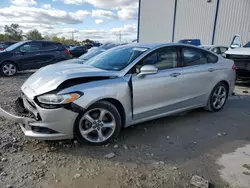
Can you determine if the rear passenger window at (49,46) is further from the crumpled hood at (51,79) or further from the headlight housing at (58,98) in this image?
the headlight housing at (58,98)

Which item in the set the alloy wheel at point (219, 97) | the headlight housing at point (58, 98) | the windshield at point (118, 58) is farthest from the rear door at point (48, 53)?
the alloy wheel at point (219, 97)

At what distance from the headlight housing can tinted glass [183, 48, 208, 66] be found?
2.29m

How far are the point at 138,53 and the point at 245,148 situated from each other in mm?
2277

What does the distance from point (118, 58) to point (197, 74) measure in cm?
160

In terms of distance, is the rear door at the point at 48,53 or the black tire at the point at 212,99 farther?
the rear door at the point at 48,53

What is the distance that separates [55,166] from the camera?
269 centimetres

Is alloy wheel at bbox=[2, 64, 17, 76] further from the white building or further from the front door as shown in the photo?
the white building

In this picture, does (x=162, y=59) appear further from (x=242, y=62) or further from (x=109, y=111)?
(x=242, y=62)

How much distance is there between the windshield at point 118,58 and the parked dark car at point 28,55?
21.2ft

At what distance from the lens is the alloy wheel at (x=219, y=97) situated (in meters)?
4.73

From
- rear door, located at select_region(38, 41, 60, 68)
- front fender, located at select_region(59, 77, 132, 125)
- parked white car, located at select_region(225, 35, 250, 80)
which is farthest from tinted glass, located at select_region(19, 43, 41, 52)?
parked white car, located at select_region(225, 35, 250, 80)

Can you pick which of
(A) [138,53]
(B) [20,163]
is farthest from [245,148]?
(B) [20,163]

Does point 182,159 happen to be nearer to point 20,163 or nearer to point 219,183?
point 219,183

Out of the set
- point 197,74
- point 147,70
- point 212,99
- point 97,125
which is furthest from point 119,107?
point 212,99
